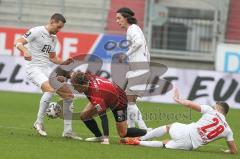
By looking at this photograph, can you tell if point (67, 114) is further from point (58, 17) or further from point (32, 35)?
point (58, 17)

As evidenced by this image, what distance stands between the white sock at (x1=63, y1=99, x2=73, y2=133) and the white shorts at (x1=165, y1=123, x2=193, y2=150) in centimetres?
185

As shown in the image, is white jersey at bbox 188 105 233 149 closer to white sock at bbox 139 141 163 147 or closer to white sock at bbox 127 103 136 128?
white sock at bbox 139 141 163 147

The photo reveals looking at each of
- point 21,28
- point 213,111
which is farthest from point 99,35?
point 213,111

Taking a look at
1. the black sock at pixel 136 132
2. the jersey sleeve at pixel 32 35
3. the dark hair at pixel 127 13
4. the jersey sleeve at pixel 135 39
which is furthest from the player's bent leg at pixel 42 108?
the dark hair at pixel 127 13

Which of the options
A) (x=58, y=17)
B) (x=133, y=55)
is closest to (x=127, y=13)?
(x=133, y=55)

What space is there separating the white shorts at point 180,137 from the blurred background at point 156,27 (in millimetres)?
13058

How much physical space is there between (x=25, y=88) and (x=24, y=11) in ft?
18.7

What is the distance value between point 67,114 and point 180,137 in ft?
6.99

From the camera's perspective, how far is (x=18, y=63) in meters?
23.1

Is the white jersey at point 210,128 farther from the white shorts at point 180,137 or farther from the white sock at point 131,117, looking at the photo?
the white sock at point 131,117

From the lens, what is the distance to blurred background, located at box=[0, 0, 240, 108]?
2517 cm

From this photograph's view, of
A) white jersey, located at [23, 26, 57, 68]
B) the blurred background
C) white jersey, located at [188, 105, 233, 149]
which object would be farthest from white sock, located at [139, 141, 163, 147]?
the blurred background

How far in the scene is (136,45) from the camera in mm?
13352

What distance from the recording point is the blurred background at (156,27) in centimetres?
2517
